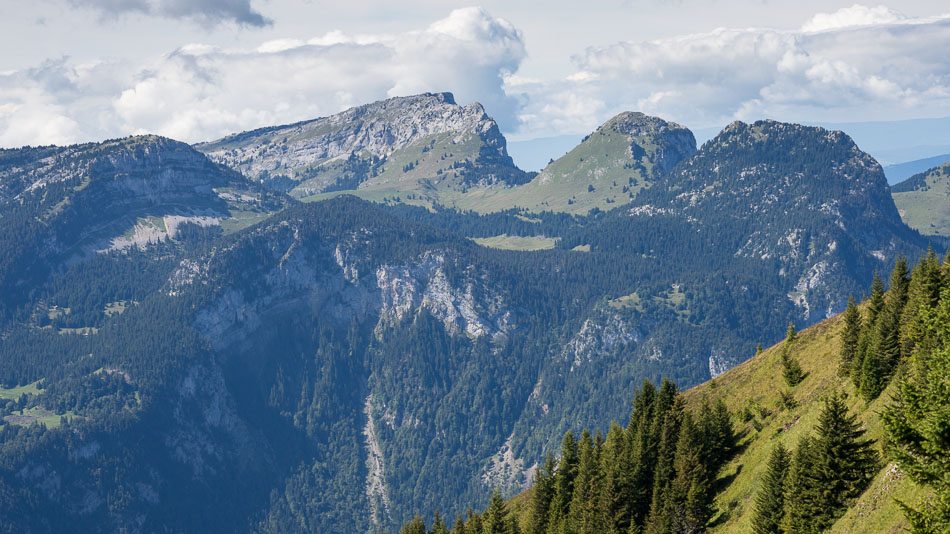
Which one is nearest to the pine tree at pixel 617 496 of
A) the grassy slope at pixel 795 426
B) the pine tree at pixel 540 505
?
the grassy slope at pixel 795 426

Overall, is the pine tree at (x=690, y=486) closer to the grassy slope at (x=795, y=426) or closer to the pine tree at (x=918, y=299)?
the grassy slope at (x=795, y=426)

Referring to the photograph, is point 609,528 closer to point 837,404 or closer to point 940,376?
point 837,404

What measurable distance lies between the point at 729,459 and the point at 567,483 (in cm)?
2409

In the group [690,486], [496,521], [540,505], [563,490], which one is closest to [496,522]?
[496,521]

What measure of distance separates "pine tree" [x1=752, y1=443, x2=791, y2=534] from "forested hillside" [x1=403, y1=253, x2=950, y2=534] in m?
0.10

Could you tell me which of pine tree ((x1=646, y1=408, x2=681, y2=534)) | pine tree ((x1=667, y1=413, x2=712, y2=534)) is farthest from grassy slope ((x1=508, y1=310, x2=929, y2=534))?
pine tree ((x1=646, y1=408, x2=681, y2=534))

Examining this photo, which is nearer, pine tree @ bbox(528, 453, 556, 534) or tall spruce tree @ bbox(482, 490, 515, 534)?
pine tree @ bbox(528, 453, 556, 534)

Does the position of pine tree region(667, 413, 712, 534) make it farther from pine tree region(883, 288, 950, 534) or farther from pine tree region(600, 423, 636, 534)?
pine tree region(883, 288, 950, 534)

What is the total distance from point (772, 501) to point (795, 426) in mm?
18036

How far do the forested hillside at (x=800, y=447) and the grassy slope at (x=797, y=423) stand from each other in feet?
0.70

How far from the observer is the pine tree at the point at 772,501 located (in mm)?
67250

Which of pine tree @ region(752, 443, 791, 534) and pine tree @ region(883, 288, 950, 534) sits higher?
pine tree @ region(883, 288, 950, 534)

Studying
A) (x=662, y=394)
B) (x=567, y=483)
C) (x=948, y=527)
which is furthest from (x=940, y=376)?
(x=567, y=483)

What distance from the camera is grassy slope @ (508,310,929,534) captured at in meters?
56.7
